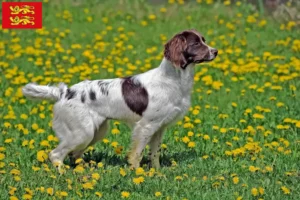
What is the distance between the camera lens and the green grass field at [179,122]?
6.81 m

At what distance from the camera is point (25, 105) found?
979 centimetres

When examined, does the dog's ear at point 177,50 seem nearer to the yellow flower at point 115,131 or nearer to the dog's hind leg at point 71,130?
the dog's hind leg at point 71,130

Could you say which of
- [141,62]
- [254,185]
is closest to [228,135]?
[254,185]

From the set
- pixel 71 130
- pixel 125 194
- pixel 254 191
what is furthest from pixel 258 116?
pixel 125 194

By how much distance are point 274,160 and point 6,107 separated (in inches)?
142

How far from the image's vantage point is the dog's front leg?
7.50 m

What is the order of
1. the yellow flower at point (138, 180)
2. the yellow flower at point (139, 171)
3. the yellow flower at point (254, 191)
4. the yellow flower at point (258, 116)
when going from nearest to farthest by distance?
the yellow flower at point (254, 191) < the yellow flower at point (138, 180) < the yellow flower at point (139, 171) < the yellow flower at point (258, 116)

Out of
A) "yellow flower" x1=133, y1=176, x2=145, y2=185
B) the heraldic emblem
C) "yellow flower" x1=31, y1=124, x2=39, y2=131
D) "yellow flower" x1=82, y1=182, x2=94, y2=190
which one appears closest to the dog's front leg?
"yellow flower" x1=133, y1=176, x2=145, y2=185

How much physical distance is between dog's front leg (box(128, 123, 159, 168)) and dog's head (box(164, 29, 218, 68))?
0.65m

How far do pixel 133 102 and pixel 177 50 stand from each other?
0.64 m

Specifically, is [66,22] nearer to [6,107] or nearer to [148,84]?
[6,107]

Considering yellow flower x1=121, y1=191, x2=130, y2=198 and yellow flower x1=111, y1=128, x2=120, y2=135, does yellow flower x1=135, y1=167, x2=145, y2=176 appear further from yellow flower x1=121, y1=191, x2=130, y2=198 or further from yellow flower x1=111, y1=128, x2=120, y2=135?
yellow flower x1=111, y1=128, x2=120, y2=135

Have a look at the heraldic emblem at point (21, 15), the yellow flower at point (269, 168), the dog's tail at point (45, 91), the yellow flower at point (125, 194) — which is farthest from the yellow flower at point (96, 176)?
the heraldic emblem at point (21, 15)

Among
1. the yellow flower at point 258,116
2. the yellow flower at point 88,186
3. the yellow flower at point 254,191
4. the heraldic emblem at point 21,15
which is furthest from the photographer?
the heraldic emblem at point 21,15
